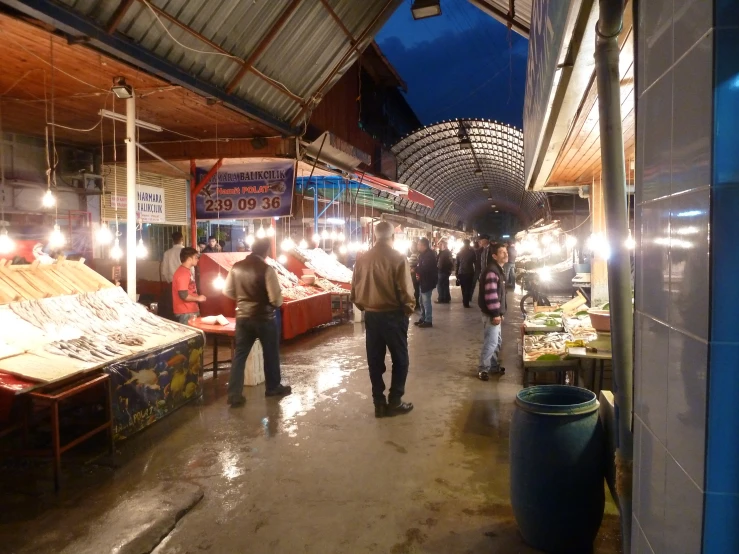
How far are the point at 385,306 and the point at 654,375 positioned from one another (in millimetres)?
4659

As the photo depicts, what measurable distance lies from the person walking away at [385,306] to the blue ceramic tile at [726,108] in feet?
16.3

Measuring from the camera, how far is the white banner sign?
37.2 feet

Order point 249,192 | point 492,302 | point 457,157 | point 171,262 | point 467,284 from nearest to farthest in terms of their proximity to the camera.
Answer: point 492,302 < point 171,262 < point 249,192 < point 467,284 < point 457,157

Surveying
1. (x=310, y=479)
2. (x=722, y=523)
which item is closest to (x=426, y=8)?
(x=310, y=479)

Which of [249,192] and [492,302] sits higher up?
[249,192]

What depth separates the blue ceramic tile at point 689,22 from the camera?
58.8 inches

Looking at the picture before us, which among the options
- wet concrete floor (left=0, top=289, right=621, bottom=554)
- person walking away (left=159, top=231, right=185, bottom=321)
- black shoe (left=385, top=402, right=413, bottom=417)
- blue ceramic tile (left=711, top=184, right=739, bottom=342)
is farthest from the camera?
person walking away (left=159, top=231, right=185, bottom=321)

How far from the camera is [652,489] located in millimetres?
1900

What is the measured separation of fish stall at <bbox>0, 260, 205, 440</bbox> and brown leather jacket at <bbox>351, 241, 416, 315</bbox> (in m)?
2.42

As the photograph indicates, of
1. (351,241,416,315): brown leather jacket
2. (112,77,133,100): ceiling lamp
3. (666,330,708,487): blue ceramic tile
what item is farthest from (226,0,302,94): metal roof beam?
(666,330,708,487): blue ceramic tile

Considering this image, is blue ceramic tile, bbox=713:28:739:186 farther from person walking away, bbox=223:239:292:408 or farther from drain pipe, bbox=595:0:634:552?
person walking away, bbox=223:239:292:408

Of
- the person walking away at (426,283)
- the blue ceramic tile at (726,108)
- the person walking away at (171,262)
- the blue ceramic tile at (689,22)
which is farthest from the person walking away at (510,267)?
the blue ceramic tile at (726,108)


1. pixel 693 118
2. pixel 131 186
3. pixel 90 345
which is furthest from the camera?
pixel 131 186

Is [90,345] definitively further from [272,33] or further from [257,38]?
[272,33]
